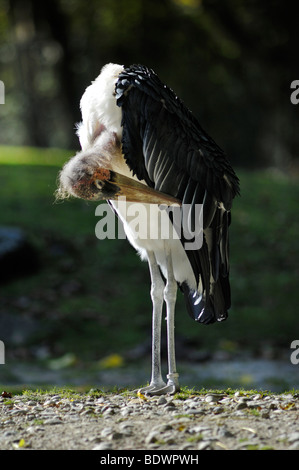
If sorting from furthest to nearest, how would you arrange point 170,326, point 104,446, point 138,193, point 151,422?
point 170,326, point 138,193, point 151,422, point 104,446

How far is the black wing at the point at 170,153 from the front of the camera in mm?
6133

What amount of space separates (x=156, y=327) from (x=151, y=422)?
4.55ft

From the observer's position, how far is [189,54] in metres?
26.0

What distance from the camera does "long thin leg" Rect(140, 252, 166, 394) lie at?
21.1ft

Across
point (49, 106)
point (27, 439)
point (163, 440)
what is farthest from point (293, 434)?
point (49, 106)

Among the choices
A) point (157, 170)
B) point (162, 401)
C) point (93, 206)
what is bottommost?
point (162, 401)

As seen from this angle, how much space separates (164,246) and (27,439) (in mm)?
2124

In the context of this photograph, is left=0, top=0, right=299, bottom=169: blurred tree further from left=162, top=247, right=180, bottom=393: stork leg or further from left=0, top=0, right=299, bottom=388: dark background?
left=162, top=247, right=180, bottom=393: stork leg

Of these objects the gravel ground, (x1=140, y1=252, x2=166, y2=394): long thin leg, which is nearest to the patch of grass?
(x1=140, y1=252, x2=166, y2=394): long thin leg

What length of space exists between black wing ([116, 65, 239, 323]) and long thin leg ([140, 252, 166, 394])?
1.61 feet

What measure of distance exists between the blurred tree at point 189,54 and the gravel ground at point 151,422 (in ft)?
51.9

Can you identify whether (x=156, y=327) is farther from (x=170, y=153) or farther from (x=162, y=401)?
(x=170, y=153)

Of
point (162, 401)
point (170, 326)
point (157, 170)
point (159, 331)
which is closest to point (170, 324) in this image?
point (170, 326)

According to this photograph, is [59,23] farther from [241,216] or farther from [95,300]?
[95,300]
